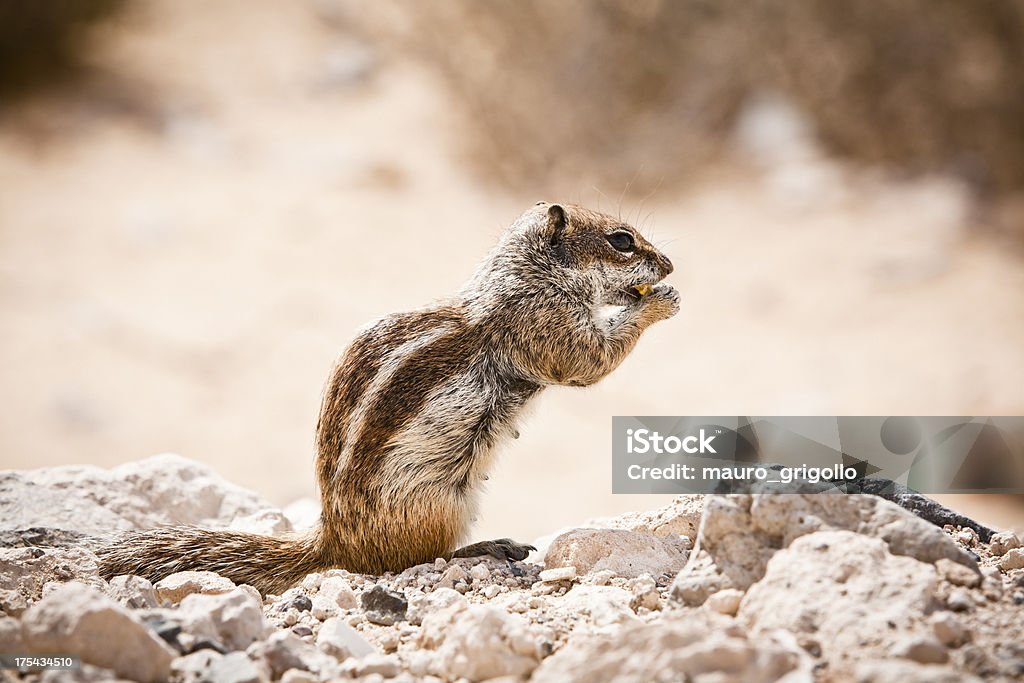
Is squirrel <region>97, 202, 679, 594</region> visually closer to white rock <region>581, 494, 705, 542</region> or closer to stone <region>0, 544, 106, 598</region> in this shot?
stone <region>0, 544, 106, 598</region>

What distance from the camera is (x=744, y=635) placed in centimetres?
233

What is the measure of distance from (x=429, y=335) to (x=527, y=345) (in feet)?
1.36

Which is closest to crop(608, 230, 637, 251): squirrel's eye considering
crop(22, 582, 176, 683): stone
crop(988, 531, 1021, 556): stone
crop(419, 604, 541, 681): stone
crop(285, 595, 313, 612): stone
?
crop(988, 531, 1021, 556): stone

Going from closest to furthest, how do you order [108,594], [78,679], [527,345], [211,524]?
[78,679] < [108,594] < [527,345] < [211,524]

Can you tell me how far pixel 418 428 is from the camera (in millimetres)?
3750

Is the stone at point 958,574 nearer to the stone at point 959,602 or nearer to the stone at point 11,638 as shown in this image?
the stone at point 959,602

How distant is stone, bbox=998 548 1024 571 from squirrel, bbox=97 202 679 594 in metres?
1.65

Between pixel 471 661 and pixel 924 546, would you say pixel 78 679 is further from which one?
pixel 924 546

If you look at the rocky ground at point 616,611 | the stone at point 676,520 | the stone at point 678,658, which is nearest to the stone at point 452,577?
the rocky ground at point 616,611

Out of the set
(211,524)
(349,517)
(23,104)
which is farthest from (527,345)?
(23,104)

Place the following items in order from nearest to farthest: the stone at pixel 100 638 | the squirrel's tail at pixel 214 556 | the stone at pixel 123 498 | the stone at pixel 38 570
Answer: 1. the stone at pixel 100 638
2. the stone at pixel 38 570
3. the squirrel's tail at pixel 214 556
4. the stone at pixel 123 498

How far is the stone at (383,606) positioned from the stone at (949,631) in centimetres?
148

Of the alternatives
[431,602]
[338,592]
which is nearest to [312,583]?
[338,592]

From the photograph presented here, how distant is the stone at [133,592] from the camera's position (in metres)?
2.99
